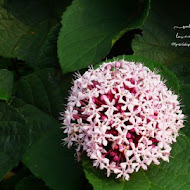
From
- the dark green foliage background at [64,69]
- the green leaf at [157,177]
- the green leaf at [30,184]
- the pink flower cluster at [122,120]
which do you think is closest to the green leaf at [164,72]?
the dark green foliage background at [64,69]

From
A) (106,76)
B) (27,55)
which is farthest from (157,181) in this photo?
(27,55)

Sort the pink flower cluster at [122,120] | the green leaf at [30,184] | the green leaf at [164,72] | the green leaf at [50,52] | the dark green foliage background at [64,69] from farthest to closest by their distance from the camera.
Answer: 1. the green leaf at [50,52]
2. the green leaf at [30,184]
3. the green leaf at [164,72]
4. the dark green foliage background at [64,69]
5. the pink flower cluster at [122,120]

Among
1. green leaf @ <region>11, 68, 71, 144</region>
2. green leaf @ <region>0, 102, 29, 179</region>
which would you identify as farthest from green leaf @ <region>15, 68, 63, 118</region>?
green leaf @ <region>0, 102, 29, 179</region>

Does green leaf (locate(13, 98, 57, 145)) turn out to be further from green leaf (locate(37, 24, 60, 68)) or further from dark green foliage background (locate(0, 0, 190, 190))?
green leaf (locate(37, 24, 60, 68))

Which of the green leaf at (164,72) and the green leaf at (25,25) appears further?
the green leaf at (25,25)

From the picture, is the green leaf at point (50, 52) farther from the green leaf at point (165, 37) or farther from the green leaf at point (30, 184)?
the green leaf at point (30, 184)

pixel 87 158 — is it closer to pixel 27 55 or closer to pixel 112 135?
pixel 112 135

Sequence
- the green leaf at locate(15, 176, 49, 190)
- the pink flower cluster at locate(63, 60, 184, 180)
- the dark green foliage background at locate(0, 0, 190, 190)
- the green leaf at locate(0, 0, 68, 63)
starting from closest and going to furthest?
1. the pink flower cluster at locate(63, 60, 184, 180)
2. the dark green foliage background at locate(0, 0, 190, 190)
3. the green leaf at locate(15, 176, 49, 190)
4. the green leaf at locate(0, 0, 68, 63)

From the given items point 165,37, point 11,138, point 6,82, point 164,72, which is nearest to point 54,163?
point 11,138
